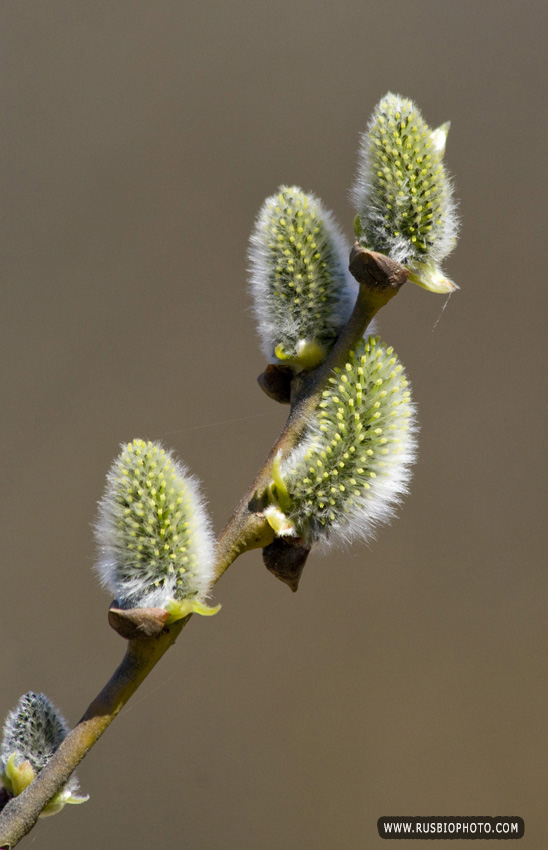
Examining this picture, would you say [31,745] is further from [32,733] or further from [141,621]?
[141,621]

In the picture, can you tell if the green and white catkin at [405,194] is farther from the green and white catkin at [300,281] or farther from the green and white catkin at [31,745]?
the green and white catkin at [31,745]

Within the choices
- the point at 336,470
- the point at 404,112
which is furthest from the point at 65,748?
the point at 404,112

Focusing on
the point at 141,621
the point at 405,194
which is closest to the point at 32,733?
the point at 141,621

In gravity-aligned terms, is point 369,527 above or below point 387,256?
below

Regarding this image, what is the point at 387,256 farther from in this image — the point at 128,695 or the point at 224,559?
the point at 128,695

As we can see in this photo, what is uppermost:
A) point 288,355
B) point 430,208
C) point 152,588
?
point 430,208
